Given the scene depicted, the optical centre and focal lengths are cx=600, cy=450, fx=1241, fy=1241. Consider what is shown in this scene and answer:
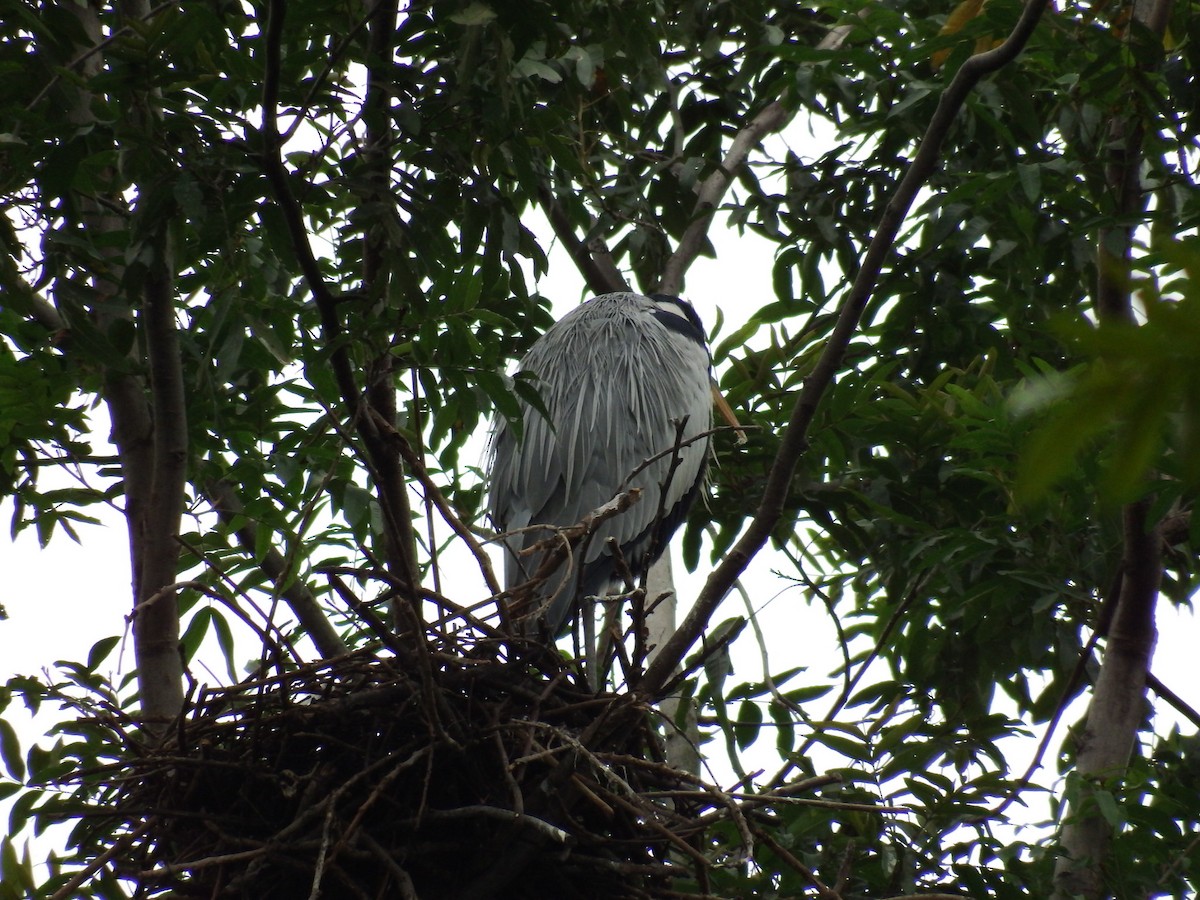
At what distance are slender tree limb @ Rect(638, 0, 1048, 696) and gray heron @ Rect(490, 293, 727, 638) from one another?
895mm

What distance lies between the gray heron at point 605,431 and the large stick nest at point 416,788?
1145 mm

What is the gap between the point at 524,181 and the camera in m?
2.33

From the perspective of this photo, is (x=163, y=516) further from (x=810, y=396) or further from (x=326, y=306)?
(x=810, y=396)

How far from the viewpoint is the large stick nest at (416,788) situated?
1825mm

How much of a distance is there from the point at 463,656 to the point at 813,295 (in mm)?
1897

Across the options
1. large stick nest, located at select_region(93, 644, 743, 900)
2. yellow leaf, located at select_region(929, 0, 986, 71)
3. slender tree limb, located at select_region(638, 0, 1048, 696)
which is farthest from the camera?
yellow leaf, located at select_region(929, 0, 986, 71)

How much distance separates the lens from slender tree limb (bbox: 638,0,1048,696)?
7.22 feet

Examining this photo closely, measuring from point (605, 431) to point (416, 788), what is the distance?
182cm

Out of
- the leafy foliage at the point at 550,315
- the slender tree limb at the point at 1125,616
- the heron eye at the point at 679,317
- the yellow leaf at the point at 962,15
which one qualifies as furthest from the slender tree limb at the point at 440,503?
the heron eye at the point at 679,317

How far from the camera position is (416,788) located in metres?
1.92

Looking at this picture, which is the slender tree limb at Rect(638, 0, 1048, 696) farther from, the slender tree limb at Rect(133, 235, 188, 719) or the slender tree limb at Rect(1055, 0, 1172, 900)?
the slender tree limb at Rect(133, 235, 188, 719)

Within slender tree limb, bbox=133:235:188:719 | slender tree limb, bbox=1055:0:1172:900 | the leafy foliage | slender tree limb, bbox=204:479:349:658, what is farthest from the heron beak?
slender tree limb, bbox=133:235:188:719

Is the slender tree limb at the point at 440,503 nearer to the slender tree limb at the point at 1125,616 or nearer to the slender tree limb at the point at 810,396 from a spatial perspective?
the slender tree limb at the point at 810,396

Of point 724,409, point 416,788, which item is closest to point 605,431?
point 724,409
